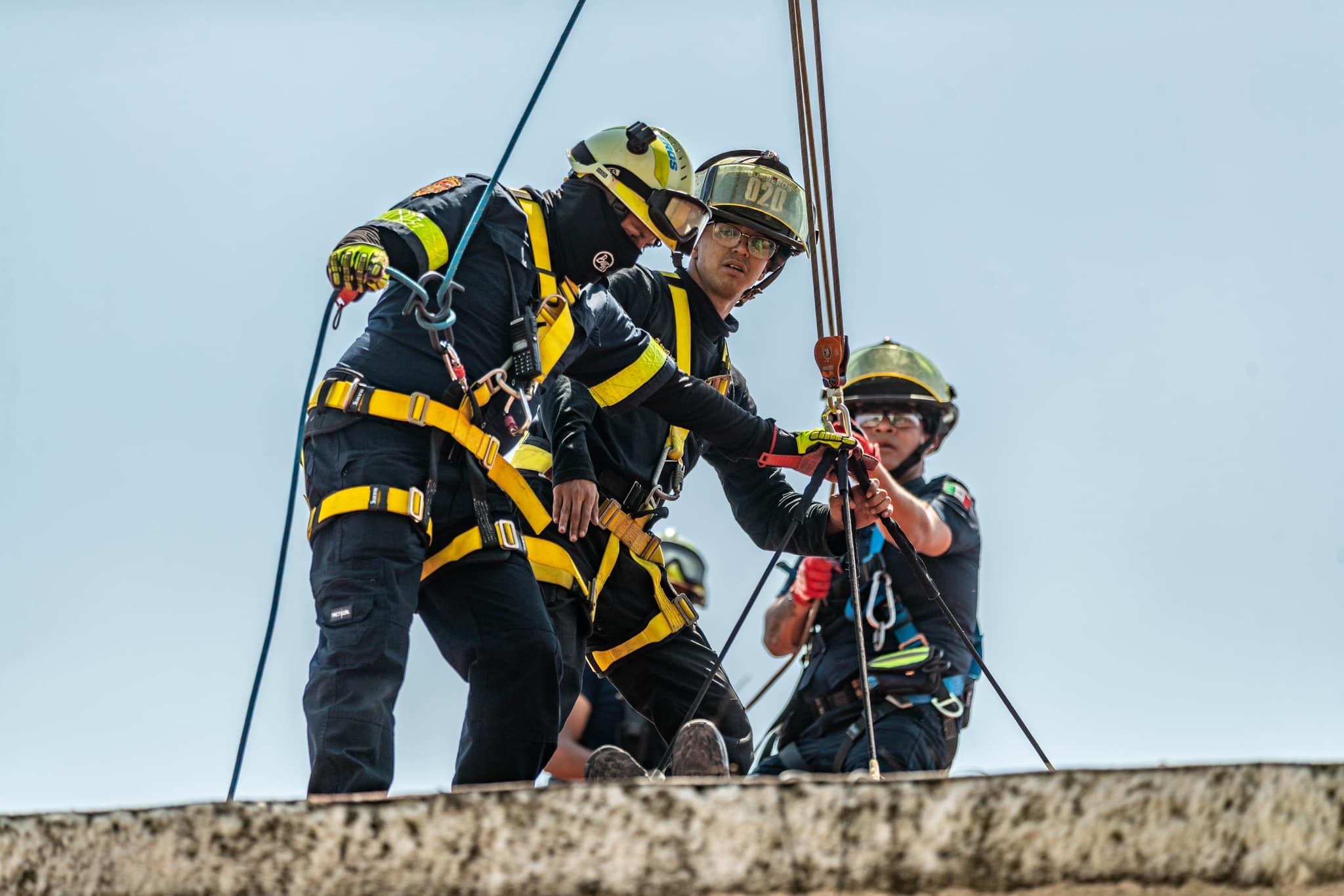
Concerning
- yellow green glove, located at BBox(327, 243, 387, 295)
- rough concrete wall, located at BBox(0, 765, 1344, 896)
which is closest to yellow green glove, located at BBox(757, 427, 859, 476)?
yellow green glove, located at BBox(327, 243, 387, 295)

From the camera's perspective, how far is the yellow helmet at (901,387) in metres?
7.12

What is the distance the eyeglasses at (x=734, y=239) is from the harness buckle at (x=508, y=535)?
1.69m

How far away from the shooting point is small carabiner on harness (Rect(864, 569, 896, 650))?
632cm

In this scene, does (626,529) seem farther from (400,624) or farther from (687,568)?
(687,568)

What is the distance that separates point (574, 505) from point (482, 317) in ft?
2.72

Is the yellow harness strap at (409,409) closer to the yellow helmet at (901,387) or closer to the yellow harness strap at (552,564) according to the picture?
the yellow harness strap at (552,564)

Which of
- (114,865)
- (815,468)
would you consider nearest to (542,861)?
(114,865)

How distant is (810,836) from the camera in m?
2.44

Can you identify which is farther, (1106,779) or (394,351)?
(394,351)

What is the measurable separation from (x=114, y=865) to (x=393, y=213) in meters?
2.35

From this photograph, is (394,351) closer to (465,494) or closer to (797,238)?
(465,494)

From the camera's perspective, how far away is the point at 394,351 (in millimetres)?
4574

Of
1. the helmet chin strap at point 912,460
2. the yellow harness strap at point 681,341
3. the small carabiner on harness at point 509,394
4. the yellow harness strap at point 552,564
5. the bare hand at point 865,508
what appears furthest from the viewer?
the helmet chin strap at point 912,460

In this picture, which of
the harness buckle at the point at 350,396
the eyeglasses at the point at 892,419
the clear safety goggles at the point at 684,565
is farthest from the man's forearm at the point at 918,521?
the clear safety goggles at the point at 684,565
